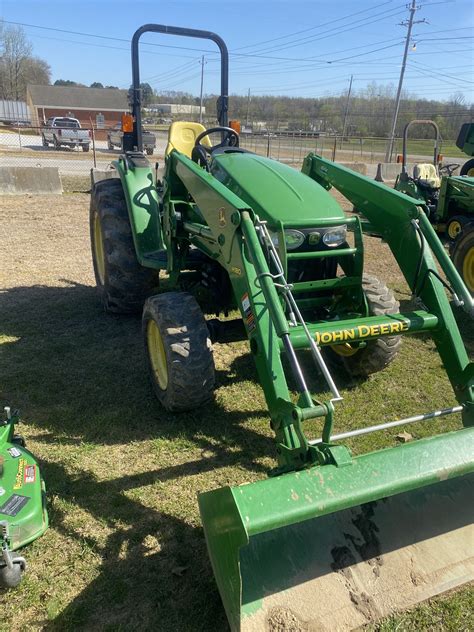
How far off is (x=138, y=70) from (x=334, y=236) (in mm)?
2984

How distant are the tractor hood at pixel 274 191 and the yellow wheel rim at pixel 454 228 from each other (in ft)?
17.3

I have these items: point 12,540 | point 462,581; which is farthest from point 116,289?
point 462,581

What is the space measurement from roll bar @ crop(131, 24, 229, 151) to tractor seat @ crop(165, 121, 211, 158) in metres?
0.28

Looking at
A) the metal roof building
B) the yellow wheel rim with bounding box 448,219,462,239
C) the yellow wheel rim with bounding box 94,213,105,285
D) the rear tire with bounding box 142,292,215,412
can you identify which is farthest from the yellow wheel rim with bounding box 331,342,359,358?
the metal roof building

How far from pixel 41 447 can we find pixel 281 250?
1936mm

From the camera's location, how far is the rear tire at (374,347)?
3.72 metres

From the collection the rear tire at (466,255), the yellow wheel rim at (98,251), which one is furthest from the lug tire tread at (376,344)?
the rear tire at (466,255)

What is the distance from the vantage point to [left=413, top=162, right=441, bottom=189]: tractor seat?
32.1ft

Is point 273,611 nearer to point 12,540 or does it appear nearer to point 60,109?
point 12,540

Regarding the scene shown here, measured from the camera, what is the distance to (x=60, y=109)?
5116 centimetres

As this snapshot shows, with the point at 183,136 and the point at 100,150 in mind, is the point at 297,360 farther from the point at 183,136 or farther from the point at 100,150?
the point at 100,150

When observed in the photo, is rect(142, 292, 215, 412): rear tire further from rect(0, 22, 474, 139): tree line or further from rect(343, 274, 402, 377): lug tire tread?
rect(0, 22, 474, 139): tree line

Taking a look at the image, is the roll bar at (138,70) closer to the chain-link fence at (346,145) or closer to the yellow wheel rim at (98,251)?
the yellow wheel rim at (98,251)

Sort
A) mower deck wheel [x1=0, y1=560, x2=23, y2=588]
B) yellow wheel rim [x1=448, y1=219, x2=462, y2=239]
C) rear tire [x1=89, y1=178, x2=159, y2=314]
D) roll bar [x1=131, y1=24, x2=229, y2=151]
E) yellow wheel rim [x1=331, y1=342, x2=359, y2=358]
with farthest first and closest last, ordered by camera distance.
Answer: yellow wheel rim [x1=448, y1=219, x2=462, y2=239]
roll bar [x1=131, y1=24, x2=229, y2=151]
rear tire [x1=89, y1=178, x2=159, y2=314]
yellow wheel rim [x1=331, y1=342, x2=359, y2=358]
mower deck wheel [x1=0, y1=560, x2=23, y2=588]
